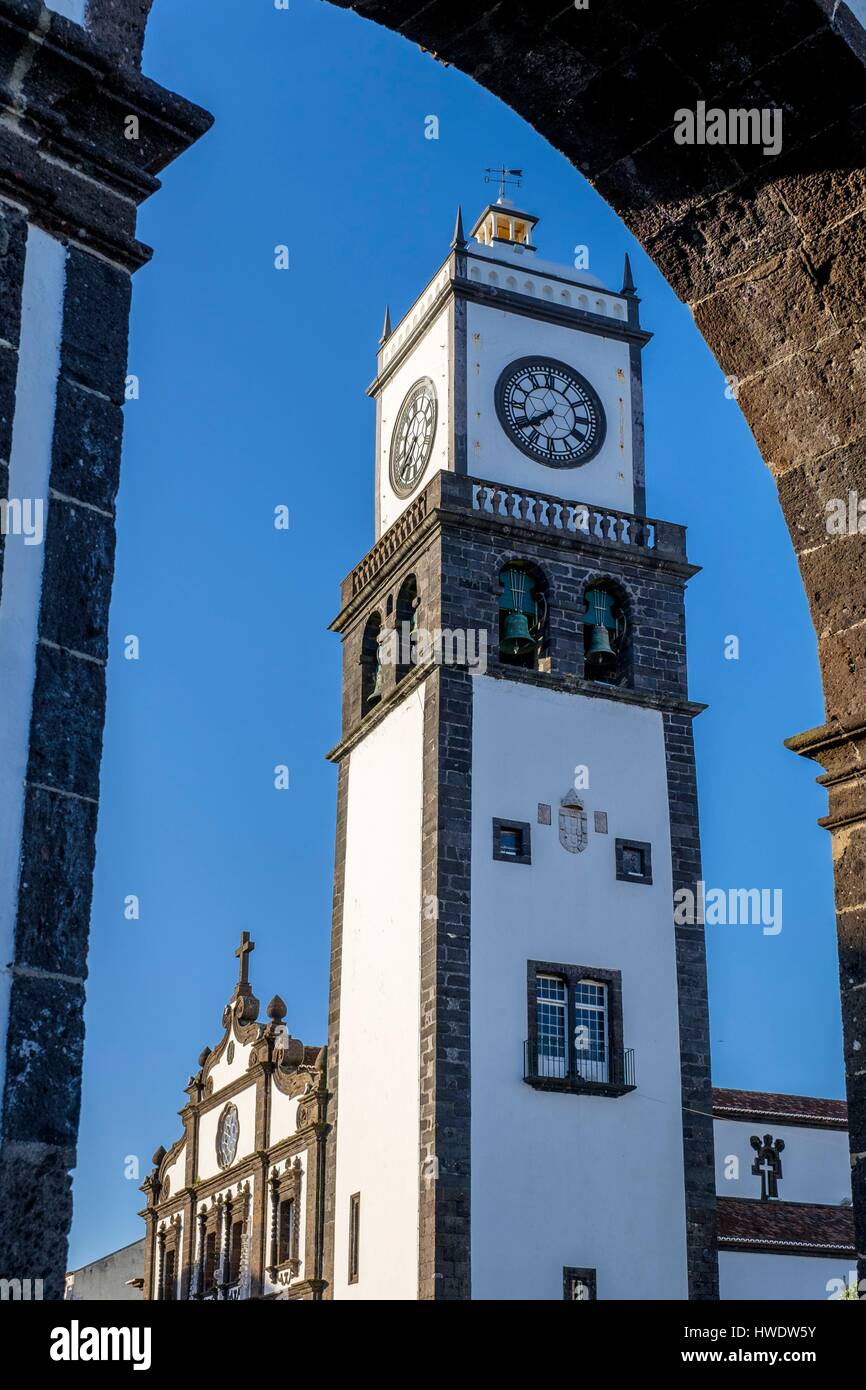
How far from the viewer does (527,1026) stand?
61.0 feet

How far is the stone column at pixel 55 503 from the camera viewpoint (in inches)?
111

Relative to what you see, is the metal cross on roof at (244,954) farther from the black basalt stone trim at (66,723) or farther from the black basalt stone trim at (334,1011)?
the black basalt stone trim at (66,723)

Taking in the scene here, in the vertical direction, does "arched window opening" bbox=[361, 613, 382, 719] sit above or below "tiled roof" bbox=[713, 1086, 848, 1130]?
above

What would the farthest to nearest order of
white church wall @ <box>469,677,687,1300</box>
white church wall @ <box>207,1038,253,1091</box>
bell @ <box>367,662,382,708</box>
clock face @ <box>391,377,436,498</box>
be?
white church wall @ <box>207,1038,253,1091</box>
clock face @ <box>391,377,436,498</box>
bell @ <box>367,662,382,708</box>
white church wall @ <box>469,677,687,1300</box>

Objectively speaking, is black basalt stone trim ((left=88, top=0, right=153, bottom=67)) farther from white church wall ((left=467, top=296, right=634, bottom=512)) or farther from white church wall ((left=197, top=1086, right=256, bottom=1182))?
white church wall ((left=197, top=1086, right=256, bottom=1182))

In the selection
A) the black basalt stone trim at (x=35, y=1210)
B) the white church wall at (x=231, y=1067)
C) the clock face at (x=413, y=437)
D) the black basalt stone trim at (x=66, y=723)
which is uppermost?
the clock face at (x=413, y=437)

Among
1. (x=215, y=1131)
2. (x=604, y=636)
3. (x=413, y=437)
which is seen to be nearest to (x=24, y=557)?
(x=604, y=636)

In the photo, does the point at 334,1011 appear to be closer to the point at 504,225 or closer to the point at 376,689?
the point at 376,689

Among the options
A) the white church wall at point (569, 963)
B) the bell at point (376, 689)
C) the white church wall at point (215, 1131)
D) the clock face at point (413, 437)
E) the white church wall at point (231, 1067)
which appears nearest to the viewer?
the white church wall at point (569, 963)

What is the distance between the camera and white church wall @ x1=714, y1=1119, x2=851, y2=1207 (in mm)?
22125

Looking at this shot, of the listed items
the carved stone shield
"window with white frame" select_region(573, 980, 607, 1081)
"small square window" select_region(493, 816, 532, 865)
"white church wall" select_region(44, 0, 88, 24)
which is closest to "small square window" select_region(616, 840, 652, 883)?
the carved stone shield

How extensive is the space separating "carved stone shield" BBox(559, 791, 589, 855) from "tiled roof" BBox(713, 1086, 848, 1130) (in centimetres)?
483

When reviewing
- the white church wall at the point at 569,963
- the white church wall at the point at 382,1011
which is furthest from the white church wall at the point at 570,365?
the white church wall at the point at 382,1011

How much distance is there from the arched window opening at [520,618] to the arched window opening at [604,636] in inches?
26.1
